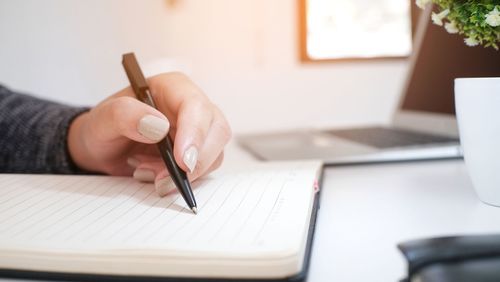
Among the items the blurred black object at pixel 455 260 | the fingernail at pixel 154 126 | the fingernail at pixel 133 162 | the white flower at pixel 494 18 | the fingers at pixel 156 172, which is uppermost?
the white flower at pixel 494 18

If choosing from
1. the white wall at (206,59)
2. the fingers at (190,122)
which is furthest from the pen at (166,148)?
Answer: the white wall at (206,59)

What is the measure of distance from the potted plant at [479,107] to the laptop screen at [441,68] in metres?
0.24

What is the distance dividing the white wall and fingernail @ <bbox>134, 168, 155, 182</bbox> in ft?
2.72

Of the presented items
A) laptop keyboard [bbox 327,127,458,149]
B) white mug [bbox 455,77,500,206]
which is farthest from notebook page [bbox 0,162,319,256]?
laptop keyboard [bbox 327,127,458,149]

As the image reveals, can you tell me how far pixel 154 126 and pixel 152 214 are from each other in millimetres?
81

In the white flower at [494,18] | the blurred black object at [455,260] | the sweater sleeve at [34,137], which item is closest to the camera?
the blurred black object at [455,260]

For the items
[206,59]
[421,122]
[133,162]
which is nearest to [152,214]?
[133,162]

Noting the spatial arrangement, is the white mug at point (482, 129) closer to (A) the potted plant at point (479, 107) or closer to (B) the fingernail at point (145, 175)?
(A) the potted plant at point (479, 107)

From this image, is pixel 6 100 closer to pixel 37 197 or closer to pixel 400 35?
pixel 37 197

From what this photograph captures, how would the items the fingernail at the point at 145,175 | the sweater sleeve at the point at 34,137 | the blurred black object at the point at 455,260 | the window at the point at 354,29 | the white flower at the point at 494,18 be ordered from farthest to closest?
the window at the point at 354,29 < the sweater sleeve at the point at 34,137 < the fingernail at the point at 145,175 < the white flower at the point at 494,18 < the blurred black object at the point at 455,260

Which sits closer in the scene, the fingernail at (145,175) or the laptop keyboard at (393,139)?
the fingernail at (145,175)

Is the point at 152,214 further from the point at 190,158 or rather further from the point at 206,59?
the point at 206,59

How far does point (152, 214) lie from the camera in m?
0.32

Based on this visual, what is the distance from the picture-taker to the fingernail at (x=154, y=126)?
366 mm
